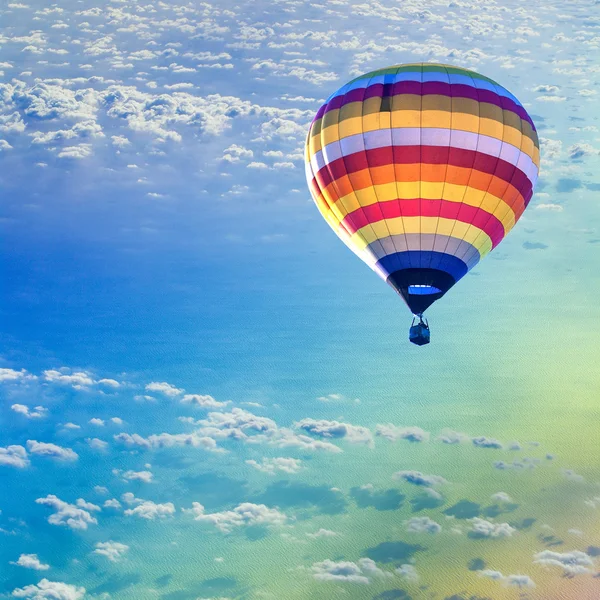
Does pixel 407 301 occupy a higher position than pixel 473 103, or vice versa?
pixel 473 103

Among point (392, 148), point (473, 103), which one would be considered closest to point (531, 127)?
point (473, 103)

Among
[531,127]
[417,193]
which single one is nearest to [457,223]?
[417,193]

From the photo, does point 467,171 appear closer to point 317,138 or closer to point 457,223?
Answer: point 457,223

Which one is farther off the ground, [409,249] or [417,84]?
[417,84]

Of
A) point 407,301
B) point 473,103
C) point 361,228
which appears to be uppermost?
point 473,103

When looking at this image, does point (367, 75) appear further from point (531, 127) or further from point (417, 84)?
point (531, 127)

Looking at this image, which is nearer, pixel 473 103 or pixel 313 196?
pixel 473 103
